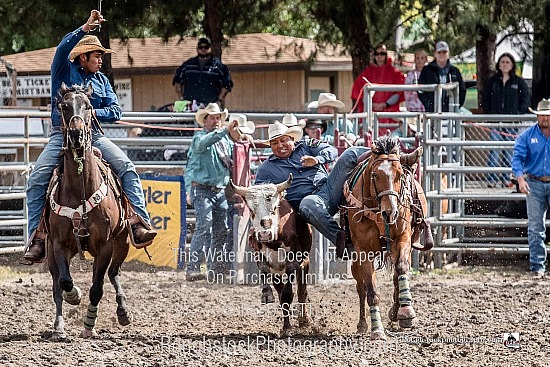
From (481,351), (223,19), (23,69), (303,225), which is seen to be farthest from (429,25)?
(23,69)

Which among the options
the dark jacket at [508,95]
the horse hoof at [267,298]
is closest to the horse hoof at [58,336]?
the horse hoof at [267,298]

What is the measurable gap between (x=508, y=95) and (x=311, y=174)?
6.36 metres

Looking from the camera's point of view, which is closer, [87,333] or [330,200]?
[87,333]

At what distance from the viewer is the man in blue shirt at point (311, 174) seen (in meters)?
8.52

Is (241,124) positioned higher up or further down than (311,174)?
higher up

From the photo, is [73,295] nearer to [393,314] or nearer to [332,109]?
[393,314]

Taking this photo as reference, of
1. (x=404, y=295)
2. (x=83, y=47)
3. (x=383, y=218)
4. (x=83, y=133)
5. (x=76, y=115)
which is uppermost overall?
(x=83, y=47)

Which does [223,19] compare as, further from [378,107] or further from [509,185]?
[509,185]

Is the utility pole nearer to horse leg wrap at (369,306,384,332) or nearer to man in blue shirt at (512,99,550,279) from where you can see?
man in blue shirt at (512,99,550,279)

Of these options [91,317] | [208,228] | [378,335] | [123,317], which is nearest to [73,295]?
[91,317]

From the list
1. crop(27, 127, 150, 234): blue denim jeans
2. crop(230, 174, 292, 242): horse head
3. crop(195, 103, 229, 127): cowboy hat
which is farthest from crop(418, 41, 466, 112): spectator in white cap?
crop(27, 127, 150, 234): blue denim jeans

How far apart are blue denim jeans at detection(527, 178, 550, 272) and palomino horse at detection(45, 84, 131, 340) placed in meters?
5.55

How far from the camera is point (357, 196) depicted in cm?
821

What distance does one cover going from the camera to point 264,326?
29.5 feet
